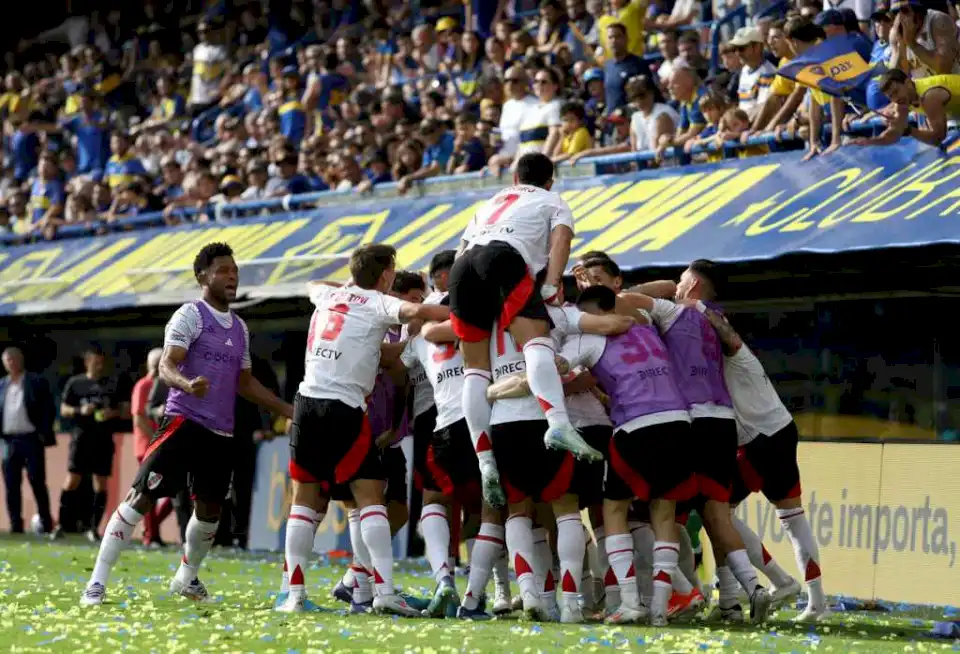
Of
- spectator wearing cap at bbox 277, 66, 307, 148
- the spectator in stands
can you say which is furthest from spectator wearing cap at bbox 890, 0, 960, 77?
spectator wearing cap at bbox 277, 66, 307, 148

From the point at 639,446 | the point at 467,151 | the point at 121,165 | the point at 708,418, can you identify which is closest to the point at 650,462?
the point at 639,446

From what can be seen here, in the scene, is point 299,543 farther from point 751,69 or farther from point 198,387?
point 751,69

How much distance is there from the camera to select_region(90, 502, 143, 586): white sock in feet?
33.3

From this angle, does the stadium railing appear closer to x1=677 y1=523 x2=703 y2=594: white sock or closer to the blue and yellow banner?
the blue and yellow banner

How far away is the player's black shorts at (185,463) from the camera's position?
407 inches

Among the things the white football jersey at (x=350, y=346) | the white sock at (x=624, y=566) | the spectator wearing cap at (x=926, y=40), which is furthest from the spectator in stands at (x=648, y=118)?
the white sock at (x=624, y=566)

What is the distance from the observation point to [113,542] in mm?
10156

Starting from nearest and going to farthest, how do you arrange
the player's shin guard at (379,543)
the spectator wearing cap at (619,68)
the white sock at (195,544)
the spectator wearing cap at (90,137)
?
the player's shin guard at (379,543) < the white sock at (195,544) < the spectator wearing cap at (619,68) < the spectator wearing cap at (90,137)

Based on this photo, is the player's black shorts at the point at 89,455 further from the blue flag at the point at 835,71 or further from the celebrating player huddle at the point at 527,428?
the blue flag at the point at 835,71

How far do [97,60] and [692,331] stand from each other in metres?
22.6

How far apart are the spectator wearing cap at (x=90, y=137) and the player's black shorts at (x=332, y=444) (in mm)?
17948

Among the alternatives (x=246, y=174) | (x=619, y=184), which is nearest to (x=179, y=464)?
(x=619, y=184)

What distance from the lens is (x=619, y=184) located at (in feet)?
51.1

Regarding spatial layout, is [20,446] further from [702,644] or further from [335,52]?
[702,644]
